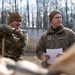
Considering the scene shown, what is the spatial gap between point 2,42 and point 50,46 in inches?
30.6

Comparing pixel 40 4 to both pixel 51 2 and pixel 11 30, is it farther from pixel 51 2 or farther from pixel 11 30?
pixel 11 30

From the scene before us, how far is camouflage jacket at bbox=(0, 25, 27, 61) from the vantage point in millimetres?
4211

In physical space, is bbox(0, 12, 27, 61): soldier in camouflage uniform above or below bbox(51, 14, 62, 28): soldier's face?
below

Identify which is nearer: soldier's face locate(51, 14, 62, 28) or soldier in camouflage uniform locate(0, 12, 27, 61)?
soldier's face locate(51, 14, 62, 28)

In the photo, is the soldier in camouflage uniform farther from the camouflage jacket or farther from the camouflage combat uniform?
the camouflage combat uniform

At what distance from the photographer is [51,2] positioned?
3503 cm

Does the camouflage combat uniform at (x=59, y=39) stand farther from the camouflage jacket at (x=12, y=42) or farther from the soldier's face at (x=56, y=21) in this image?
the camouflage jacket at (x=12, y=42)

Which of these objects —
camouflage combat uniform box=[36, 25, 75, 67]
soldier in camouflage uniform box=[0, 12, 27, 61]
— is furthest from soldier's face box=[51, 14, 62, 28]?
soldier in camouflage uniform box=[0, 12, 27, 61]

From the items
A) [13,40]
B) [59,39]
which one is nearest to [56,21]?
[59,39]

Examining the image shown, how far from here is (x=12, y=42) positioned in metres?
4.30

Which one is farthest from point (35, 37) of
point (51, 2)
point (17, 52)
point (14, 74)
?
point (14, 74)

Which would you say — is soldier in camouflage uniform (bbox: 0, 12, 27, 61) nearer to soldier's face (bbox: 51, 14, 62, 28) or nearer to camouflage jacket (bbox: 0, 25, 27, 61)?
camouflage jacket (bbox: 0, 25, 27, 61)

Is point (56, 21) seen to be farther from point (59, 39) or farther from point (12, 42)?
point (12, 42)

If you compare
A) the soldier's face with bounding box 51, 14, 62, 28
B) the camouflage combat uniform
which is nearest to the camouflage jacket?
the camouflage combat uniform
